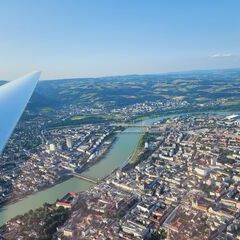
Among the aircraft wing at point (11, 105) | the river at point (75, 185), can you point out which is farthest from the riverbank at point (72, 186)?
the aircraft wing at point (11, 105)

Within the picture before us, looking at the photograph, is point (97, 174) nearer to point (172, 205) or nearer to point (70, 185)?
point (70, 185)

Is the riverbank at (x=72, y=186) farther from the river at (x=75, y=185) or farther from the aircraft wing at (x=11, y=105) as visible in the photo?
the aircraft wing at (x=11, y=105)

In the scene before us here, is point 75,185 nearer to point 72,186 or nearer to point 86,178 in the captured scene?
point 72,186

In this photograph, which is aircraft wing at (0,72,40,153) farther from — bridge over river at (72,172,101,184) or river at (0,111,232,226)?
bridge over river at (72,172,101,184)

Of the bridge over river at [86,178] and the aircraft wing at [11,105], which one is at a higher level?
the aircraft wing at [11,105]

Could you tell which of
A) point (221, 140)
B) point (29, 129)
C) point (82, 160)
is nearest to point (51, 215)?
point (82, 160)
